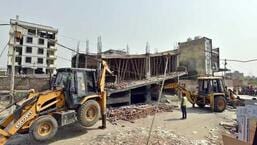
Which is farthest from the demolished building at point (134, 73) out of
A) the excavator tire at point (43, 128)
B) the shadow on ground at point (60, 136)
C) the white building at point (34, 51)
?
the white building at point (34, 51)

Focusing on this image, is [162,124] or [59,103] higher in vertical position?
[59,103]

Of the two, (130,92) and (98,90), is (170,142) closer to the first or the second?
(98,90)

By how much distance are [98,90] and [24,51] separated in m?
42.2

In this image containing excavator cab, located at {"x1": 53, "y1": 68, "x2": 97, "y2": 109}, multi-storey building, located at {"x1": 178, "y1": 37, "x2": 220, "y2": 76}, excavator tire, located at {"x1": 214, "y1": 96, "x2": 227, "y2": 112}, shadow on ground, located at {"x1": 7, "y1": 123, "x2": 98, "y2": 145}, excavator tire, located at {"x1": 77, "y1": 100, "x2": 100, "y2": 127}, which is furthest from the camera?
multi-storey building, located at {"x1": 178, "y1": 37, "x2": 220, "y2": 76}

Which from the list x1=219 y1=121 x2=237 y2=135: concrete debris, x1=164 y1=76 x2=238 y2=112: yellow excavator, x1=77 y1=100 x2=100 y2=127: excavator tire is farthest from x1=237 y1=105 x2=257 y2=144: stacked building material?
x1=164 y1=76 x2=238 y2=112: yellow excavator

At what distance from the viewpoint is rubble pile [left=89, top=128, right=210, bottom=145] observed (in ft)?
28.5

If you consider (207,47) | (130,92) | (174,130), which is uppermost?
(207,47)

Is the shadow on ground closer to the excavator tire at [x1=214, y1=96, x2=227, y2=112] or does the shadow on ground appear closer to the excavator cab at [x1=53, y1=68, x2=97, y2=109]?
the excavator cab at [x1=53, y1=68, x2=97, y2=109]

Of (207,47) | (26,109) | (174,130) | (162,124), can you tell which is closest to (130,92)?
(162,124)

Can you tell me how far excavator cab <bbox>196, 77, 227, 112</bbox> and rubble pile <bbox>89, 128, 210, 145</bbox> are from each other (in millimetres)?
6583

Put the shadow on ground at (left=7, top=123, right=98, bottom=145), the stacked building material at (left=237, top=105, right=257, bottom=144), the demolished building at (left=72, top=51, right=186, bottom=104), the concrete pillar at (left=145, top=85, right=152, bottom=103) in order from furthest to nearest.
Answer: the concrete pillar at (left=145, top=85, right=152, bottom=103) < the demolished building at (left=72, top=51, right=186, bottom=104) < the shadow on ground at (left=7, top=123, right=98, bottom=145) < the stacked building material at (left=237, top=105, right=257, bottom=144)

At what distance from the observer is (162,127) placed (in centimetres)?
1127

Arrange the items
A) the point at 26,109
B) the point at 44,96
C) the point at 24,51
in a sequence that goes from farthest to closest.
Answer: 1. the point at 24,51
2. the point at 44,96
3. the point at 26,109

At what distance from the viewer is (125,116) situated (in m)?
13.2
